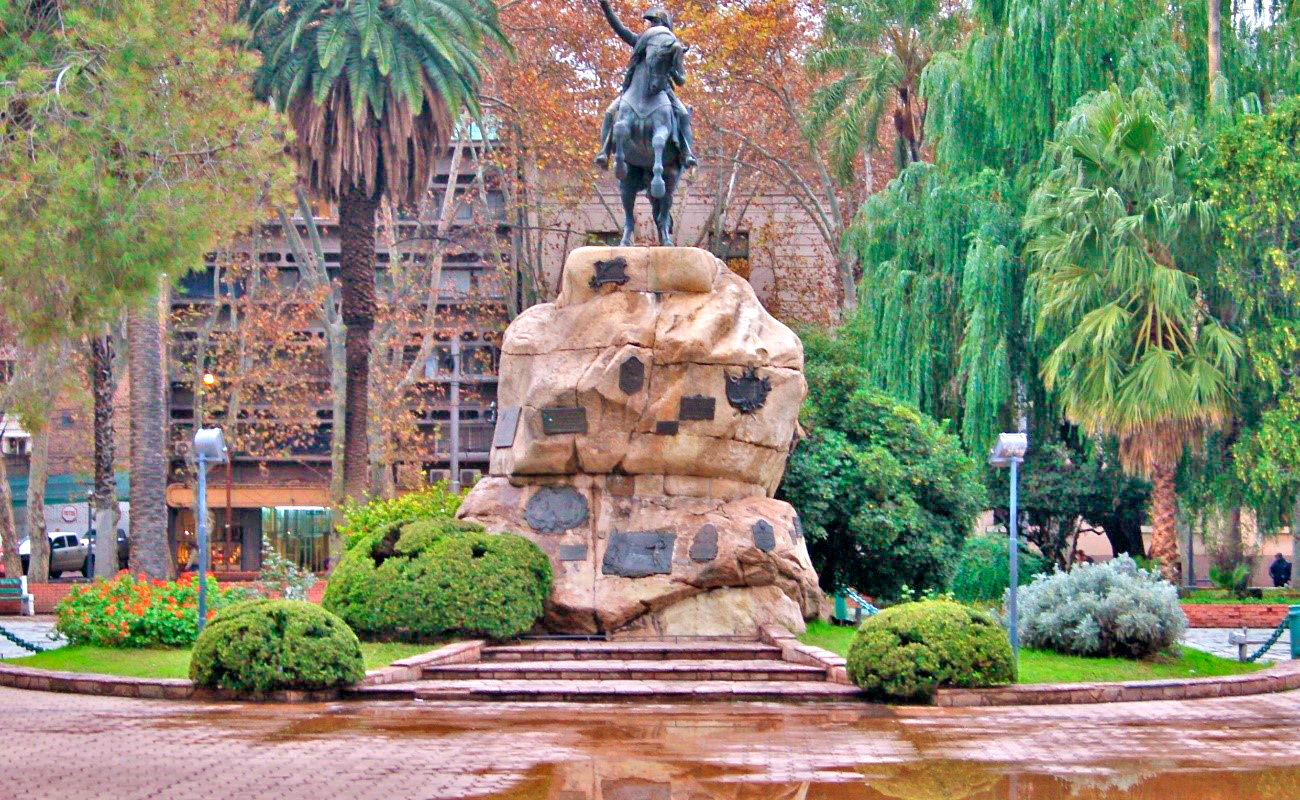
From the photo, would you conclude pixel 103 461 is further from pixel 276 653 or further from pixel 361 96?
pixel 276 653

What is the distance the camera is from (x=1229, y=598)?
33.4 metres

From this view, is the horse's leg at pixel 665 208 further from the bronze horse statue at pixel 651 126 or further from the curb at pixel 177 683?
the curb at pixel 177 683

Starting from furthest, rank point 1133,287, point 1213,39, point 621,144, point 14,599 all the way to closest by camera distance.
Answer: point 14,599 < point 1213,39 < point 1133,287 < point 621,144

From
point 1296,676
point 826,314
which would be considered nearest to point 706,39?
point 826,314

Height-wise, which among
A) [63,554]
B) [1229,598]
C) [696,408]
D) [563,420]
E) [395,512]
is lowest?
[63,554]

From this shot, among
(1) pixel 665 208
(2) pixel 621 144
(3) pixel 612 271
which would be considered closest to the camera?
(3) pixel 612 271

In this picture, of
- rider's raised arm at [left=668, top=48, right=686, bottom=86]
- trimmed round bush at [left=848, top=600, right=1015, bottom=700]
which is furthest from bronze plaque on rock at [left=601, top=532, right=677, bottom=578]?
rider's raised arm at [left=668, top=48, right=686, bottom=86]

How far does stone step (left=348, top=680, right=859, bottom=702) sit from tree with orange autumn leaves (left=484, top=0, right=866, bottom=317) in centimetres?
2381

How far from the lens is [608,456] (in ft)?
62.4

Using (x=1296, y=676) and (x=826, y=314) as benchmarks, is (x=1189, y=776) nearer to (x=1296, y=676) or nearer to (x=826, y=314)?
(x=1296, y=676)

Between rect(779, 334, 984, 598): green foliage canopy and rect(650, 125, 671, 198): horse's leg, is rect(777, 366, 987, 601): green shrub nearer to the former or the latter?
rect(779, 334, 984, 598): green foliage canopy

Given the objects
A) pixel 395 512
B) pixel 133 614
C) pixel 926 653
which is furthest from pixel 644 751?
pixel 395 512

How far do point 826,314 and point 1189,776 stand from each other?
32.5 meters

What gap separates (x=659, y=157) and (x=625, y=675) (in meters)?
6.71
